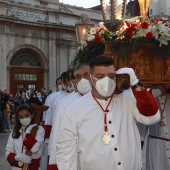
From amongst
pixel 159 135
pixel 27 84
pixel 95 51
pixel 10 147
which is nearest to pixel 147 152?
pixel 159 135

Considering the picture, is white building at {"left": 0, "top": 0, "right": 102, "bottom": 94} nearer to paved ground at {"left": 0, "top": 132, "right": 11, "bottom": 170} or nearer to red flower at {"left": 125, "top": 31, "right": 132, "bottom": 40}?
paved ground at {"left": 0, "top": 132, "right": 11, "bottom": 170}

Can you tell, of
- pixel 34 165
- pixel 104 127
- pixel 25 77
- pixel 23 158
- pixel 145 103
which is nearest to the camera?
pixel 145 103

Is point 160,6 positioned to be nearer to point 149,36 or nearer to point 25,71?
point 25,71

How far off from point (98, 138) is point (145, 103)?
519mm

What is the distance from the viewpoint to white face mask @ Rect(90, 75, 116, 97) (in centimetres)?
288

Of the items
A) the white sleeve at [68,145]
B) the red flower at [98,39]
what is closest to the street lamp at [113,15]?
the red flower at [98,39]

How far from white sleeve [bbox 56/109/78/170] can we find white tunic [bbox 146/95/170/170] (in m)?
2.24

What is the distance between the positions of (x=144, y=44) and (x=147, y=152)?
6.01ft

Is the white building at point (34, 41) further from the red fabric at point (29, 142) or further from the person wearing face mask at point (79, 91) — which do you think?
the person wearing face mask at point (79, 91)

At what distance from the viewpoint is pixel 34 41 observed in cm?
2266

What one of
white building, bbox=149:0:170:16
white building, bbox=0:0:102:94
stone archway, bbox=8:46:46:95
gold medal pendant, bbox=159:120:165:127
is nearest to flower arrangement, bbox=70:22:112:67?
gold medal pendant, bbox=159:120:165:127

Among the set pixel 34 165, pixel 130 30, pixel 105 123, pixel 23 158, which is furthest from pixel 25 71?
pixel 105 123

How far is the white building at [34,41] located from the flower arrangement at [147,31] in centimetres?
1759

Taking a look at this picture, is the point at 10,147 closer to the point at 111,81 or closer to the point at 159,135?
the point at 159,135
